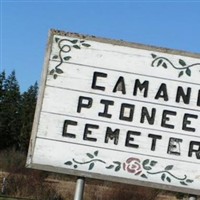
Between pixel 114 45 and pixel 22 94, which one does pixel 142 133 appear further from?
pixel 22 94

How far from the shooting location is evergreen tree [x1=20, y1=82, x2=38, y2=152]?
81.8m

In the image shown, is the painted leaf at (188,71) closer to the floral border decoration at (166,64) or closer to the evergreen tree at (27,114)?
the floral border decoration at (166,64)

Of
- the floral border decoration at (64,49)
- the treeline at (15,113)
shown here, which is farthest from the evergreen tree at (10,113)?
the floral border decoration at (64,49)

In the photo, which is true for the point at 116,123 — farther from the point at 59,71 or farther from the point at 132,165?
the point at 59,71

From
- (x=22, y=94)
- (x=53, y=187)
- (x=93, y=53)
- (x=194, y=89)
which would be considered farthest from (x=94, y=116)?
(x=22, y=94)

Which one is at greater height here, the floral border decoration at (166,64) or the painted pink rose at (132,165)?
the floral border decoration at (166,64)

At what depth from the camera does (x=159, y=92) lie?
5.73 metres

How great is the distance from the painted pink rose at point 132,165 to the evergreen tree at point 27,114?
7336 centimetres

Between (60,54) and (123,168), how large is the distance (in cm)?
132

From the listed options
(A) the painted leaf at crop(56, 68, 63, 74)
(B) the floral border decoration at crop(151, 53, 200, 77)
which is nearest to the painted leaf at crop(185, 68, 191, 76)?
(B) the floral border decoration at crop(151, 53, 200, 77)

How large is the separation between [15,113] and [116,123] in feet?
276

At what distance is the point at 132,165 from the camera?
5.64 metres

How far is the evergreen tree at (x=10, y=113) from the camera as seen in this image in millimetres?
84125

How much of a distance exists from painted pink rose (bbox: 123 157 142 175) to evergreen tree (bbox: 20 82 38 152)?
73357 millimetres
